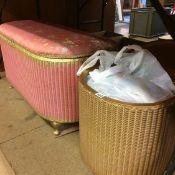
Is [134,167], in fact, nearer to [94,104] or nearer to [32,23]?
[94,104]

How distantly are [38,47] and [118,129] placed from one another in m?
0.50

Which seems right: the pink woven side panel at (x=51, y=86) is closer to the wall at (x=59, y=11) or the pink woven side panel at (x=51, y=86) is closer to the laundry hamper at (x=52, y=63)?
the laundry hamper at (x=52, y=63)

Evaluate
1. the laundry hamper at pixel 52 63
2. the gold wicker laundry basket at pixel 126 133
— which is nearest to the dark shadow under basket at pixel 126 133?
the gold wicker laundry basket at pixel 126 133

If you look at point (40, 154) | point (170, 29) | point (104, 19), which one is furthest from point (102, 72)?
point (104, 19)

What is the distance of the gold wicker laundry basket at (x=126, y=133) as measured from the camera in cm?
68

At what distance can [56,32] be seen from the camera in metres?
1.17

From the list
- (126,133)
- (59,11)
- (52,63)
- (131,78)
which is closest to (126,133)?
(126,133)

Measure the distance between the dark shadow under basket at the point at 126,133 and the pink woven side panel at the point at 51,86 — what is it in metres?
0.17

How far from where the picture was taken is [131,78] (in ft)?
2.44

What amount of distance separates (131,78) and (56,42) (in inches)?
15.8

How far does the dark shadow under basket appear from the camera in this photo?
675mm

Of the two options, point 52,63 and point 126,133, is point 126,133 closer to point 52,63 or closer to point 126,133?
point 126,133

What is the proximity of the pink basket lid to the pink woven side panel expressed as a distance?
1.9 inches

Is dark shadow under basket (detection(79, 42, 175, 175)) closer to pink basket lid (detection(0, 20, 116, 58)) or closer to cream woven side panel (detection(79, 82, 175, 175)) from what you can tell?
cream woven side panel (detection(79, 82, 175, 175))
